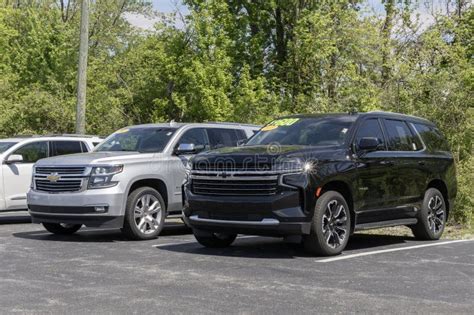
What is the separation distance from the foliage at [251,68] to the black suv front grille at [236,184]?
29.9 ft

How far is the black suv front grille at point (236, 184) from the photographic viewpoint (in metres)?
8.55

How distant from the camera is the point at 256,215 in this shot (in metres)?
8.56

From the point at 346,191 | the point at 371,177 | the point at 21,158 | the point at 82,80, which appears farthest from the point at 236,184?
the point at 82,80

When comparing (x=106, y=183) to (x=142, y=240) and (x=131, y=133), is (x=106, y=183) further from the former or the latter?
(x=131, y=133)

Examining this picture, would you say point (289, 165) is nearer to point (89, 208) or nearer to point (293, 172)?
point (293, 172)

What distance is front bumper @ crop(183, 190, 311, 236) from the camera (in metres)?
8.41

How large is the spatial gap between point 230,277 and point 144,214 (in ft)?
12.7


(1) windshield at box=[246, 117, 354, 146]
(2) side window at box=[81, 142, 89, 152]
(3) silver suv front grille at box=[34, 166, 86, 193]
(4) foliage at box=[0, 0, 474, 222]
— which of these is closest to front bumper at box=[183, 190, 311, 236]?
(1) windshield at box=[246, 117, 354, 146]

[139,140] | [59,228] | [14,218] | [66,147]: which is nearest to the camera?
[59,228]

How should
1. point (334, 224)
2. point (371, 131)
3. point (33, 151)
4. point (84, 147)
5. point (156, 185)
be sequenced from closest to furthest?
point (334, 224) → point (371, 131) → point (156, 185) → point (33, 151) → point (84, 147)

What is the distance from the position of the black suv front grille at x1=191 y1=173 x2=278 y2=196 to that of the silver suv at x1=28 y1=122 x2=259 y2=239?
71.1 inches

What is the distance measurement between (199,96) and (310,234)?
19.3 m

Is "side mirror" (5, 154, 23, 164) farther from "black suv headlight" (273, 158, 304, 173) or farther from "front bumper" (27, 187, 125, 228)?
"black suv headlight" (273, 158, 304, 173)

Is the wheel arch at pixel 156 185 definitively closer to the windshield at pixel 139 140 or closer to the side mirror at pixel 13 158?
the windshield at pixel 139 140
